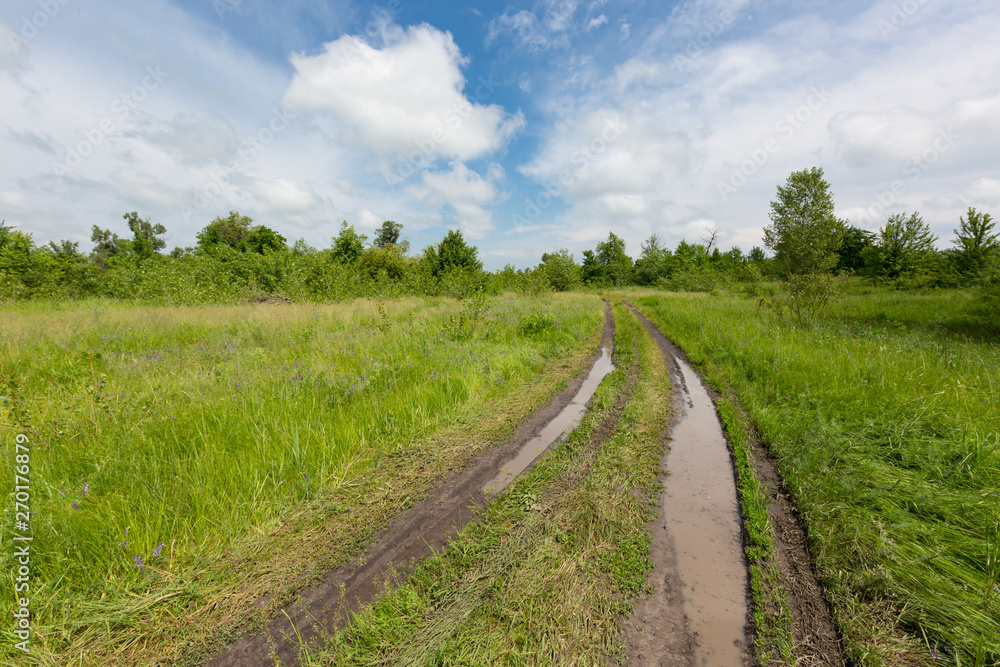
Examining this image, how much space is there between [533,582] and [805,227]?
45.0 meters

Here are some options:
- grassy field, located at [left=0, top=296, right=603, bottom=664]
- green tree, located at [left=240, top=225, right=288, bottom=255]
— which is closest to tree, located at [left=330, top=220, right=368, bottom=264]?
green tree, located at [left=240, top=225, right=288, bottom=255]

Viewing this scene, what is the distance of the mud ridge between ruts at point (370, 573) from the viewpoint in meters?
1.95

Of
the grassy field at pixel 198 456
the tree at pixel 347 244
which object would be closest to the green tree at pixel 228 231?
the tree at pixel 347 244

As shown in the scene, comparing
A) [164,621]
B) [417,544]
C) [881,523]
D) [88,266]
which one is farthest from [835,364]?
[88,266]

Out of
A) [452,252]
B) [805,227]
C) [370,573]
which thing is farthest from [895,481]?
[805,227]

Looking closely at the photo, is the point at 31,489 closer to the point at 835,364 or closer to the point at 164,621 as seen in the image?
the point at 164,621

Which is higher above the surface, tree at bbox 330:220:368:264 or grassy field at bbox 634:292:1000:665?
tree at bbox 330:220:368:264

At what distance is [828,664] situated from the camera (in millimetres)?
1882

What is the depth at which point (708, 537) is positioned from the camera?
2.89 meters

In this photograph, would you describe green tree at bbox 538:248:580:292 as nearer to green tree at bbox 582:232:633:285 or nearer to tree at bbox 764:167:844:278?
green tree at bbox 582:232:633:285

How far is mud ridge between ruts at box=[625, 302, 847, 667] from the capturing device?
1.94 m

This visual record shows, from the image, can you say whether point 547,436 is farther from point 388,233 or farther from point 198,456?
point 388,233

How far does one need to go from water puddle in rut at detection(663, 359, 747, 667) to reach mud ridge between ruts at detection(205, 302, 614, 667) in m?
1.86

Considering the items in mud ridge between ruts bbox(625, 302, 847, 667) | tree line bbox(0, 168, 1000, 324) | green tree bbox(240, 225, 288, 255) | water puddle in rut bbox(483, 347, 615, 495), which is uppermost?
green tree bbox(240, 225, 288, 255)
